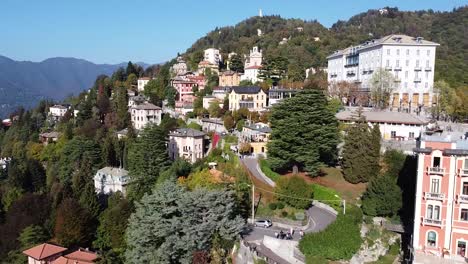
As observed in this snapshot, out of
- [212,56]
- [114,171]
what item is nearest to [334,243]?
[114,171]

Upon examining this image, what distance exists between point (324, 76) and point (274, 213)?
170 feet

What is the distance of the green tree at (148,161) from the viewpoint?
4994 cm

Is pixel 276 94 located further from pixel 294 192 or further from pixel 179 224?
pixel 179 224

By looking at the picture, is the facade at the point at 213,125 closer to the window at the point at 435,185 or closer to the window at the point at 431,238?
the window at the point at 435,185

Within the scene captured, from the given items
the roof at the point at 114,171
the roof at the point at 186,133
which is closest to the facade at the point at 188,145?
the roof at the point at 186,133

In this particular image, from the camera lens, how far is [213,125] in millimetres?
64562

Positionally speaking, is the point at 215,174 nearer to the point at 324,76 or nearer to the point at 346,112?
the point at 346,112

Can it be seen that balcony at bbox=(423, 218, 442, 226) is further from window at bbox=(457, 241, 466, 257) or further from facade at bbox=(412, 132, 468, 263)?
window at bbox=(457, 241, 466, 257)

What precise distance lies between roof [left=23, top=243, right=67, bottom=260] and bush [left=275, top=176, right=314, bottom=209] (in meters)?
22.3

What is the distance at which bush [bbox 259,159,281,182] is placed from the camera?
4056cm

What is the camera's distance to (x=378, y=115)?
47344mm

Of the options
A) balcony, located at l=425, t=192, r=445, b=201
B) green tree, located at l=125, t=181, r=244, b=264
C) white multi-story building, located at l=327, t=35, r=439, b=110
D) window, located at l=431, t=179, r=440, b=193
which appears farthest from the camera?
white multi-story building, located at l=327, t=35, r=439, b=110

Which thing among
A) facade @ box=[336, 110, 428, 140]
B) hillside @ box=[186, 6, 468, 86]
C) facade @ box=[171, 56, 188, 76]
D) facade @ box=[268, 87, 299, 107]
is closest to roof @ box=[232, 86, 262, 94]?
facade @ box=[268, 87, 299, 107]

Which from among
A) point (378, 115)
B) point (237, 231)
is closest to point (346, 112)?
point (378, 115)
